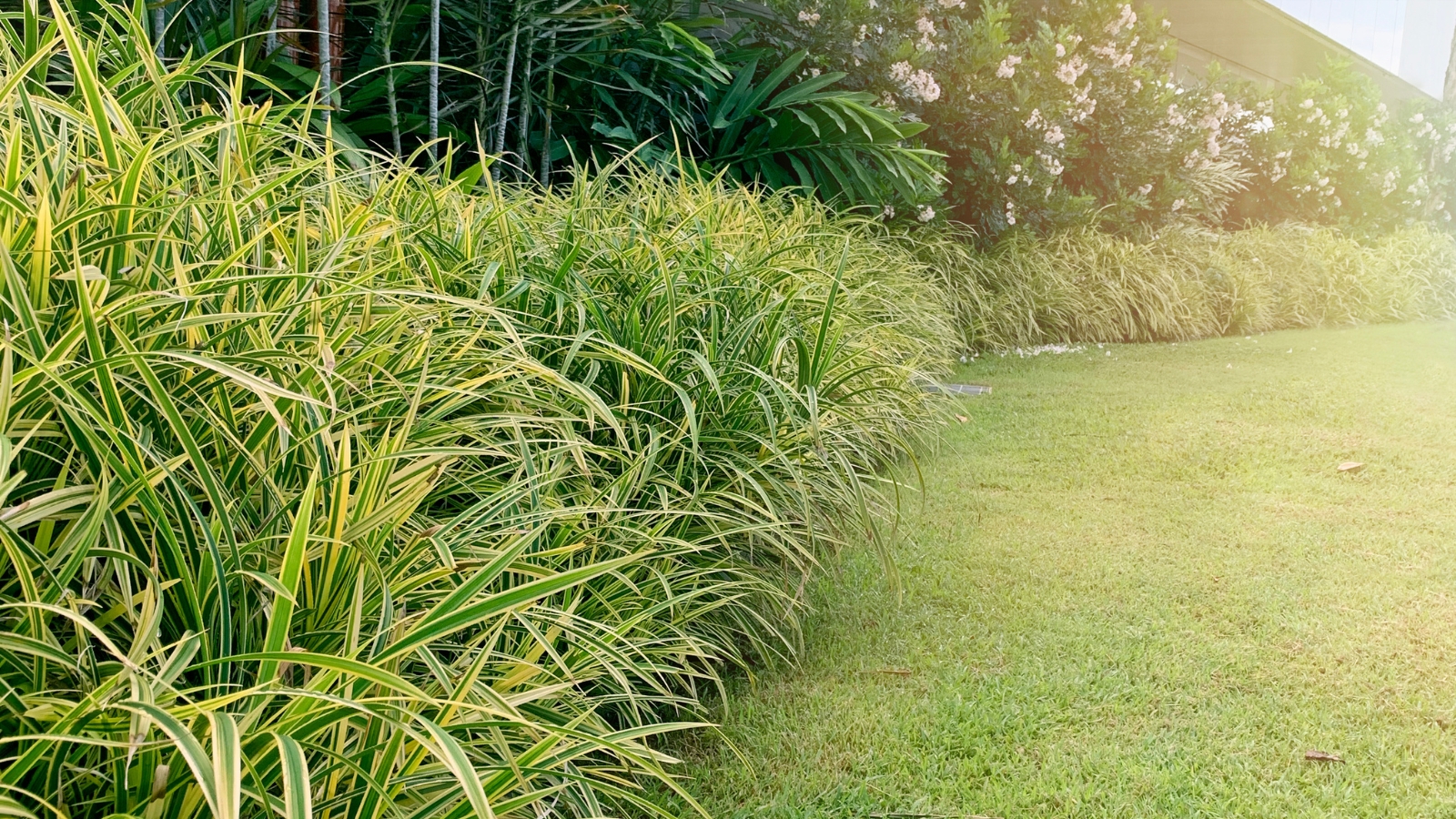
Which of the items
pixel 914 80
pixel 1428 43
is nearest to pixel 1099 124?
pixel 914 80

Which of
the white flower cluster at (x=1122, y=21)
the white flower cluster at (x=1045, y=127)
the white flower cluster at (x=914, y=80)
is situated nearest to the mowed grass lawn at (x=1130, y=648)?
the white flower cluster at (x=914, y=80)

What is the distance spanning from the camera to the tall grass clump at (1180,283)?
20.4ft

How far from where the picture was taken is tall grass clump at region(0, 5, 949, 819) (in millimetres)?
793

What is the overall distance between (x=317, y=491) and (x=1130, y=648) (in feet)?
5.30

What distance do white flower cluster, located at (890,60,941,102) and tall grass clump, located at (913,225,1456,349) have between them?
2.88 feet

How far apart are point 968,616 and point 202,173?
5.41ft

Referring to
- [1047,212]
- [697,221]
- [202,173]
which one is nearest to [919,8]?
[1047,212]

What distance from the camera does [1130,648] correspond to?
6.68 ft

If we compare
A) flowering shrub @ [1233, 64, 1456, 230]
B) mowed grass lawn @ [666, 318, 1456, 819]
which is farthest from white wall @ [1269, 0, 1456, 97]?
mowed grass lawn @ [666, 318, 1456, 819]

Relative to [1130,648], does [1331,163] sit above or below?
above

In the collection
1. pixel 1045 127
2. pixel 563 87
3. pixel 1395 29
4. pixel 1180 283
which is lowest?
pixel 1180 283

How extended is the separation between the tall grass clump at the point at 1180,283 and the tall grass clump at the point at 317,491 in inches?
164

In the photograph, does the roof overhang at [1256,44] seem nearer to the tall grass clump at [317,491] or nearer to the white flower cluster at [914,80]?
the white flower cluster at [914,80]

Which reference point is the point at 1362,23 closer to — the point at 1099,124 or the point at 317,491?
the point at 1099,124
